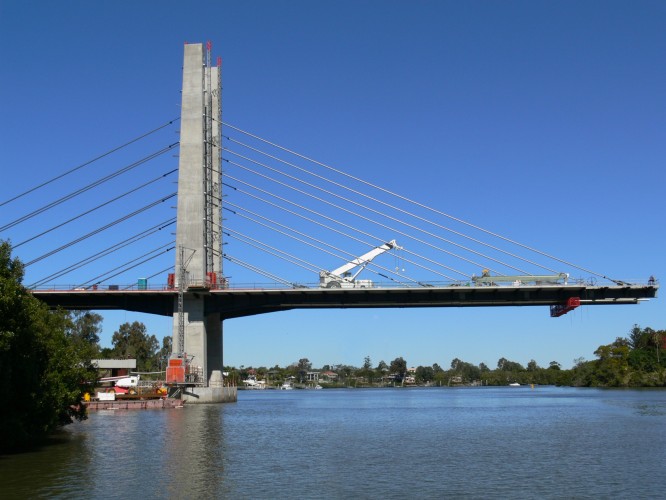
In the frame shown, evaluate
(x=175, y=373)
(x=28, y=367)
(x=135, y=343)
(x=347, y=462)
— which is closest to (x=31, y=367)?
(x=28, y=367)

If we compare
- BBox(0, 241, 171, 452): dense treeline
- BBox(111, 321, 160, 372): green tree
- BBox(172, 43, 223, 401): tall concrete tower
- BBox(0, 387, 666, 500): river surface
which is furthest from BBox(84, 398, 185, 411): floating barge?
BBox(111, 321, 160, 372): green tree

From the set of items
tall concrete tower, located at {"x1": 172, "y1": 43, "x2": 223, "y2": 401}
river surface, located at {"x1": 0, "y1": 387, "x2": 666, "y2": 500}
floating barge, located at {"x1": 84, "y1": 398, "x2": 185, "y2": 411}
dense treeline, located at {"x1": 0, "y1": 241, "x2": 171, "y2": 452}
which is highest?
tall concrete tower, located at {"x1": 172, "y1": 43, "x2": 223, "y2": 401}

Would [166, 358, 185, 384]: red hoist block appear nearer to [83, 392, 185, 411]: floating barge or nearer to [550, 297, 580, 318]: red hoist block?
[83, 392, 185, 411]: floating barge

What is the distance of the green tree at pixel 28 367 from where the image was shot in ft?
116

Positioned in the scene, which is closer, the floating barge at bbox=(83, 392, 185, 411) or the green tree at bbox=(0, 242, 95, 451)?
the green tree at bbox=(0, 242, 95, 451)

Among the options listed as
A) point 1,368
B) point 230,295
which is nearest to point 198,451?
point 1,368

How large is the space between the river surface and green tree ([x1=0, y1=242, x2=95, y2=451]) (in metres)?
1.77

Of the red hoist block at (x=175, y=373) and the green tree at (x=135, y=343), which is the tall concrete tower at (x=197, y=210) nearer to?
the red hoist block at (x=175, y=373)

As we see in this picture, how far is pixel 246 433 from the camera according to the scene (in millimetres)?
52031

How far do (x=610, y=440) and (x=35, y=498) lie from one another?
3192cm

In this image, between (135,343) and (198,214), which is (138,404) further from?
(135,343)

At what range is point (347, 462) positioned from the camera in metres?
36.0

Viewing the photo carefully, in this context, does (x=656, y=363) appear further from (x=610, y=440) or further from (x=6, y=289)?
(x=6, y=289)

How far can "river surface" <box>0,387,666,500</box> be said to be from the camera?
28516 millimetres
